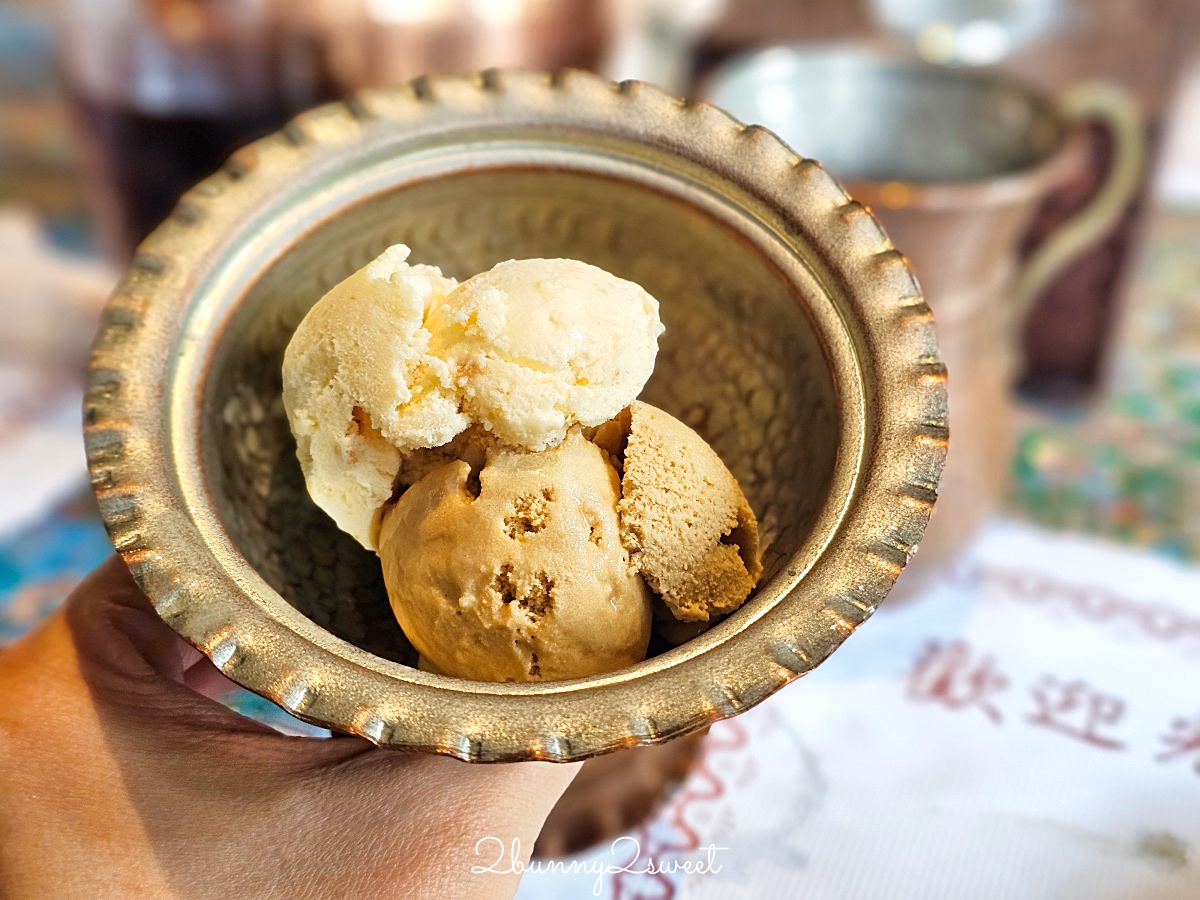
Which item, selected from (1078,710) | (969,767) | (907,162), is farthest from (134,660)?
(907,162)

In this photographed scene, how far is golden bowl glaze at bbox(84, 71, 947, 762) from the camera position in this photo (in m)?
0.45

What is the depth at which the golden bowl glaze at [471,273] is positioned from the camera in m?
0.45

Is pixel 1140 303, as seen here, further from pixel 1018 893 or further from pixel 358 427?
pixel 358 427

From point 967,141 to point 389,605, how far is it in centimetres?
86

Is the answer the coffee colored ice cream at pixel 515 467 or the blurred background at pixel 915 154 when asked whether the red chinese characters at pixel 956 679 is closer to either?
the blurred background at pixel 915 154

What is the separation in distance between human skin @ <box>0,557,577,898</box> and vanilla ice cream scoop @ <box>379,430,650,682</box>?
0.21ft

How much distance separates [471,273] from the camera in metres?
0.72

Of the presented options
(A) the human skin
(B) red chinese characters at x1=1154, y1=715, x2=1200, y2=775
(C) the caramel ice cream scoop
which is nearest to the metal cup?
(B) red chinese characters at x1=1154, y1=715, x2=1200, y2=775

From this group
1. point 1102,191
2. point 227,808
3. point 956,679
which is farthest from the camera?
point 1102,191

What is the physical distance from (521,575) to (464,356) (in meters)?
0.13

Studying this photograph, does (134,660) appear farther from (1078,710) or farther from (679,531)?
(1078,710)

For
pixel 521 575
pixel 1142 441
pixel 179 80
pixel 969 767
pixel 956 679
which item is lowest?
pixel 521 575

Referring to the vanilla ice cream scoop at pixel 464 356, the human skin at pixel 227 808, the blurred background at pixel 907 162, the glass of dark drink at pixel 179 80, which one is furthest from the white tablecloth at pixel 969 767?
the glass of dark drink at pixel 179 80

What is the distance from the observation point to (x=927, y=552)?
3.35 ft
